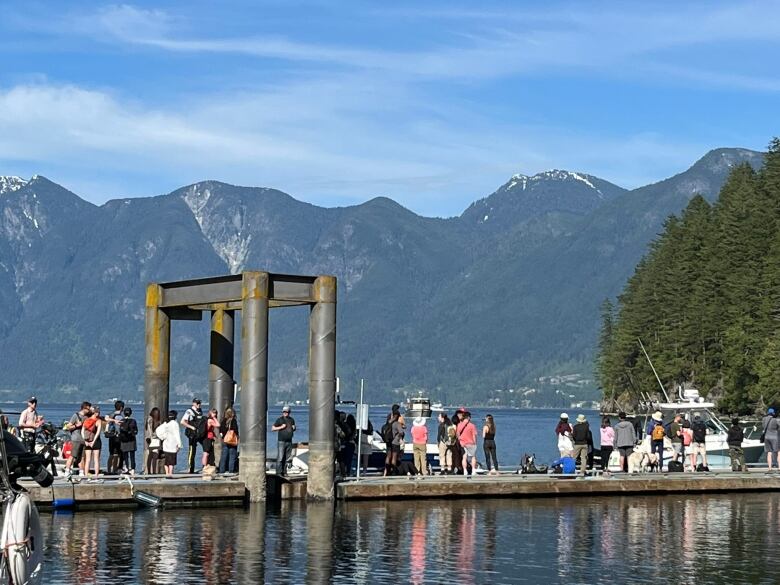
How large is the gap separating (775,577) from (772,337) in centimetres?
8829

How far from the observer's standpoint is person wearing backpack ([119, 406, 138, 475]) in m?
42.0

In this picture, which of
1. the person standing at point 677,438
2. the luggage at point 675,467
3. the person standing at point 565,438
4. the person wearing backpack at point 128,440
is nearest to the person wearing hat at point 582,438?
the person standing at point 565,438

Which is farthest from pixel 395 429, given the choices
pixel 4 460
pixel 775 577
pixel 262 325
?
pixel 4 460

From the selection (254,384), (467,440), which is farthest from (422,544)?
(467,440)

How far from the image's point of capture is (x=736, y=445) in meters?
48.8

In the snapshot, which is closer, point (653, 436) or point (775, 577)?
point (775, 577)

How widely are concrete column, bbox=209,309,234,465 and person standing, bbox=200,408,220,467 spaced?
3.07m

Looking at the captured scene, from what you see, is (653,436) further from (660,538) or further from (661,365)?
(661,365)

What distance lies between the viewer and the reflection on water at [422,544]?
27.6 metres

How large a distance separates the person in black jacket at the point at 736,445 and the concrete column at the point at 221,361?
15.2m

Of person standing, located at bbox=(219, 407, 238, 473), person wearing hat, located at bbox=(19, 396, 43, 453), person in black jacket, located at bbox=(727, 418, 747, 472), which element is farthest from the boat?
person wearing hat, located at bbox=(19, 396, 43, 453)

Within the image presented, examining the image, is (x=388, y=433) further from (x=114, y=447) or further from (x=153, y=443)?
(x=114, y=447)

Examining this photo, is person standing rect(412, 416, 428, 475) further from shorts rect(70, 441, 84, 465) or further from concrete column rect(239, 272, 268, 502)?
shorts rect(70, 441, 84, 465)

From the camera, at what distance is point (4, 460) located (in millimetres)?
19656
